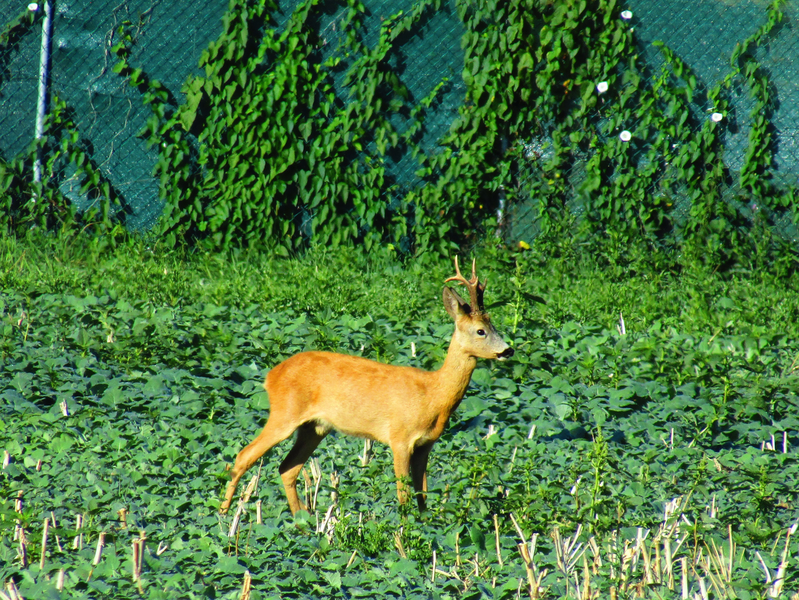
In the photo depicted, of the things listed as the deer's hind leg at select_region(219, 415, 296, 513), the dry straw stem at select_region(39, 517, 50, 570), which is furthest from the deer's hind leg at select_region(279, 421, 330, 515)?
the dry straw stem at select_region(39, 517, 50, 570)

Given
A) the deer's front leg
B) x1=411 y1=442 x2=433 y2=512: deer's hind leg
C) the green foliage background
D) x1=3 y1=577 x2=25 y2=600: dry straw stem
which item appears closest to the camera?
x1=3 y1=577 x2=25 y2=600: dry straw stem

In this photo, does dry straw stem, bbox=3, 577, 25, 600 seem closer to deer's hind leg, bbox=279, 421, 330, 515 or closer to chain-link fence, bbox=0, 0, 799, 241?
deer's hind leg, bbox=279, 421, 330, 515

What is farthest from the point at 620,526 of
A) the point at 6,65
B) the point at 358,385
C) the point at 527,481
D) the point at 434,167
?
the point at 6,65

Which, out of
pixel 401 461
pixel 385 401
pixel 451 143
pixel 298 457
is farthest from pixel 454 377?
pixel 451 143

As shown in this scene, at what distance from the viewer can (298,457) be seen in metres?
4.16

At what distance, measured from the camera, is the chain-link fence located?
8688 millimetres

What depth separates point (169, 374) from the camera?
17.6 ft

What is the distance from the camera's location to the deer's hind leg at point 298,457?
13.3 feet

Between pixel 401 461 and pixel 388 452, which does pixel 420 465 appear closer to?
pixel 401 461

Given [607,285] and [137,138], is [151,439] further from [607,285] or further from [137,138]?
[137,138]

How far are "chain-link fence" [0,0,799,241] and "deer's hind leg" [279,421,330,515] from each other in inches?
198

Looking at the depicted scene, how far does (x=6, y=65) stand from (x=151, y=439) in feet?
18.9

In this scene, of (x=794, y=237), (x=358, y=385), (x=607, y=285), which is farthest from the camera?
(x=794, y=237)

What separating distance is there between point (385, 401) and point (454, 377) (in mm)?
309
